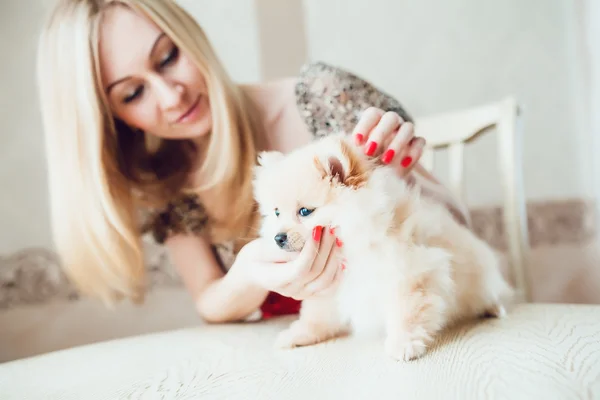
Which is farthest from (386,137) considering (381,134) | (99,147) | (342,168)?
(99,147)

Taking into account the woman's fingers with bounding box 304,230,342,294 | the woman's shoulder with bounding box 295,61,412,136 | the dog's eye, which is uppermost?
the woman's shoulder with bounding box 295,61,412,136

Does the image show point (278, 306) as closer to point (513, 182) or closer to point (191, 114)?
point (191, 114)

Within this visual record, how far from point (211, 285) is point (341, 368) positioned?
1.59 feet

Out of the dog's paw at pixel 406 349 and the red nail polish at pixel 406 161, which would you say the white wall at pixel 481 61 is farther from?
the dog's paw at pixel 406 349

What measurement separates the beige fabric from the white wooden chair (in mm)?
314

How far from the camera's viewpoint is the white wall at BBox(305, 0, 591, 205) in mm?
1521

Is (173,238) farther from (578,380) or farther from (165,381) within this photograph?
(578,380)

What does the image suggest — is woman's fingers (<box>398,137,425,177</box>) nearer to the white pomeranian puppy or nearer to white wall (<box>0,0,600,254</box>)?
the white pomeranian puppy

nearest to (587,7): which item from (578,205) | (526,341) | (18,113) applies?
(578,205)

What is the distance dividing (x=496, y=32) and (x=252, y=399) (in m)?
1.44

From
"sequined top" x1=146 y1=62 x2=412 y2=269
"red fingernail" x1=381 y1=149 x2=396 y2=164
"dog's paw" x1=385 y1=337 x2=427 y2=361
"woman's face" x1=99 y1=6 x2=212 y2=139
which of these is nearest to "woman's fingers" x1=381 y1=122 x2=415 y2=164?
"red fingernail" x1=381 y1=149 x2=396 y2=164

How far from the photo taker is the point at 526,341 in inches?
25.9

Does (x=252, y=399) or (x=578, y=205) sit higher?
(x=252, y=399)

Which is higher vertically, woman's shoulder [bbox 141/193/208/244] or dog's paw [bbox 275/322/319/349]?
woman's shoulder [bbox 141/193/208/244]
